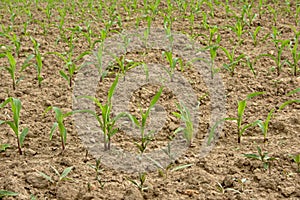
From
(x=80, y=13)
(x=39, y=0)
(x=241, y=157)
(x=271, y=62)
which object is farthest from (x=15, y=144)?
(x=39, y=0)

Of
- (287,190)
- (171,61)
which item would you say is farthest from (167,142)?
(171,61)

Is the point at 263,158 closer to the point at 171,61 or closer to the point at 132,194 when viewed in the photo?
the point at 132,194

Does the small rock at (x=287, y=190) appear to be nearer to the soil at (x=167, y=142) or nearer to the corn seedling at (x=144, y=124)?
the soil at (x=167, y=142)

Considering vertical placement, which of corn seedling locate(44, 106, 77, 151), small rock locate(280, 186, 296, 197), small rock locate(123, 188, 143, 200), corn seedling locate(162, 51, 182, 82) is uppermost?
corn seedling locate(162, 51, 182, 82)

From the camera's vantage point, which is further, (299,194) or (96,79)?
(96,79)

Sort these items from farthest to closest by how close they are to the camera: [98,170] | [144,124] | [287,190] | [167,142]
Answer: [167,142] → [144,124] → [98,170] → [287,190]

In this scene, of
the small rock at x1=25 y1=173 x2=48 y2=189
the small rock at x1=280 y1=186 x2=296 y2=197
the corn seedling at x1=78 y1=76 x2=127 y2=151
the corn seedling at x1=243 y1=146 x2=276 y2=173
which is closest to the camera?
the small rock at x1=280 y1=186 x2=296 y2=197

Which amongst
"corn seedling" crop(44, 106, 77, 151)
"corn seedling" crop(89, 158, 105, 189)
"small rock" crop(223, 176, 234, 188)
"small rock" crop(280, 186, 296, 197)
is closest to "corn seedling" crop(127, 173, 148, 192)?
"corn seedling" crop(89, 158, 105, 189)

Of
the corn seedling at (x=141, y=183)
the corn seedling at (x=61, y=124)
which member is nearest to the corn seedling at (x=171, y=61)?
the corn seedling at (x=61, y=124)

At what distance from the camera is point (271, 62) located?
3777 millimetres

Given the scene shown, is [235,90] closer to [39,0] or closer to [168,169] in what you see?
[168,169]

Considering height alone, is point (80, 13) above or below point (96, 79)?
above

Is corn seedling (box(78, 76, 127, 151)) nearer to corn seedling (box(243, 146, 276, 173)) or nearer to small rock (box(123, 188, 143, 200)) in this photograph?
small rock (box(123, 188, 143, 200))

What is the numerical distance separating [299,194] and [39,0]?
553 centimetres
